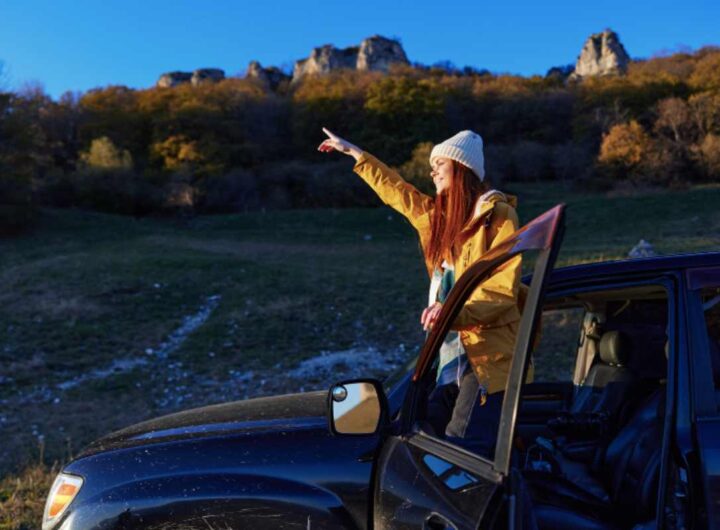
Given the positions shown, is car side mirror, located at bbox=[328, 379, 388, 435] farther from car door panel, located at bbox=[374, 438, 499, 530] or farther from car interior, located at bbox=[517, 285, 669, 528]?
car interior, located at bbox=[517, 285, 669, 528]

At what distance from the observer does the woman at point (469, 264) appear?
78.5 inches

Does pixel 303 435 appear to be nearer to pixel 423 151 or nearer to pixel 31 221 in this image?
pixel 31 221

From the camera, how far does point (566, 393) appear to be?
3576mm

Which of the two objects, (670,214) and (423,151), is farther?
(423,151)

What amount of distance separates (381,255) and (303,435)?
73.5 ft

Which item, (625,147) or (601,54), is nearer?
(625,147)

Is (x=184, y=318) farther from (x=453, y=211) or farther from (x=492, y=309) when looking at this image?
(x=492, y=309)

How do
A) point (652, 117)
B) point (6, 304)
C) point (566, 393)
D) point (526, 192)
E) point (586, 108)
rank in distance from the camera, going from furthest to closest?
point (586, 108)
point (652, 117)
point (526, 192)
point (6, 304)
point (566, 393)

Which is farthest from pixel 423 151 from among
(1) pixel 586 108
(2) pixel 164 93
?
(2) pixel 164 93

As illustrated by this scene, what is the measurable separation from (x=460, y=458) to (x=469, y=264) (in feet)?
2.57

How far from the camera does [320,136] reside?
6212 cm

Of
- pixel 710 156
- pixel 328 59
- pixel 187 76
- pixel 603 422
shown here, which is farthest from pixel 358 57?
pixel 603 422

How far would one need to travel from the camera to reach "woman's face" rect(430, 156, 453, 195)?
2699mm

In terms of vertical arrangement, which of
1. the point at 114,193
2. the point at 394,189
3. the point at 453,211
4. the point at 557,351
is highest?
the point at 114,193
